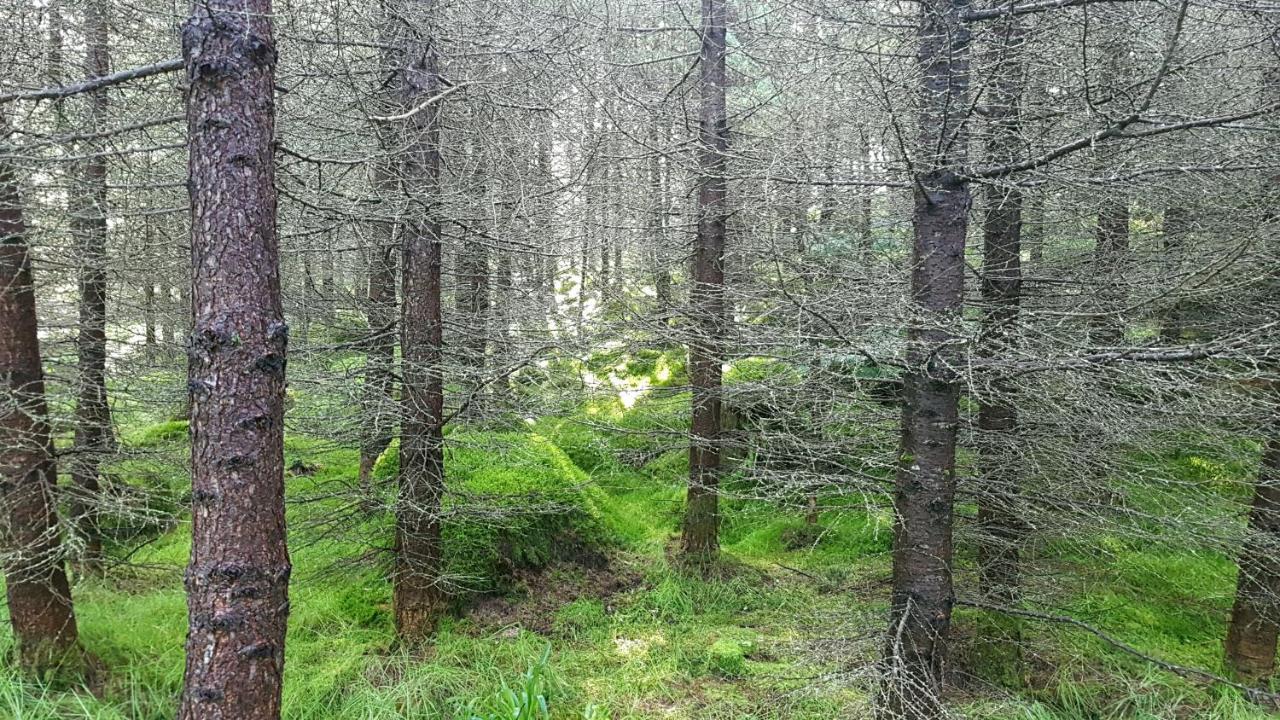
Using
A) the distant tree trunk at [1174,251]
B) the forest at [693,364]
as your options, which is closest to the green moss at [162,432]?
the forest at [693,364]

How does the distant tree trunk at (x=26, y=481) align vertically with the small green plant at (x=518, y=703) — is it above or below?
above

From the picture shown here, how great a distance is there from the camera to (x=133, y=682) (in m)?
4.08

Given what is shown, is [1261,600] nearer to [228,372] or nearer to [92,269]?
[228,372]

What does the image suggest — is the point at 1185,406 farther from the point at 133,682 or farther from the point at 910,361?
the point at 133,682

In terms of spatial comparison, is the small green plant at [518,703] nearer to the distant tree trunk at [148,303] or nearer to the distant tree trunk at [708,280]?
the distant tree trunk at [708,280]

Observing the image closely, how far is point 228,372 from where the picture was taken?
92.9 inches

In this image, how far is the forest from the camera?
8.24 ft

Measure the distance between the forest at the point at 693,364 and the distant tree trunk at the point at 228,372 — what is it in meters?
0.01

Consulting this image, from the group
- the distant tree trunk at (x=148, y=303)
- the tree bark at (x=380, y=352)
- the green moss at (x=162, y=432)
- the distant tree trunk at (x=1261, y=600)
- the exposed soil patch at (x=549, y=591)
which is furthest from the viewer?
the green moss at (x=162, y=432)

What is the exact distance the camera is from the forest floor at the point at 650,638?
3869mm

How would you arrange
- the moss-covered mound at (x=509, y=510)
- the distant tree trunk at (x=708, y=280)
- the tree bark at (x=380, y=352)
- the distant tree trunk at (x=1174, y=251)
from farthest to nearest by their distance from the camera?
1. the distant tree trunk at (x=708, y=280)
2. the moss-covered mound at (x=509, y=510)
3. the tree bark at (x=380, y=352)
4. the distant tree trunk at (x=1174, y=251)

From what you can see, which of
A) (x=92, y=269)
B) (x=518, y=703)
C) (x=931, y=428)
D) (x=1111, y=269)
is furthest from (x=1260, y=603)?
(x=92, y=269)

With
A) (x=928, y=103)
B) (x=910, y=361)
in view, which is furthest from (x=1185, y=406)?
(x=928, y=103)

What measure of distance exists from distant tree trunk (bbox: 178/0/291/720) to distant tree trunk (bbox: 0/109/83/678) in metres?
2.54
